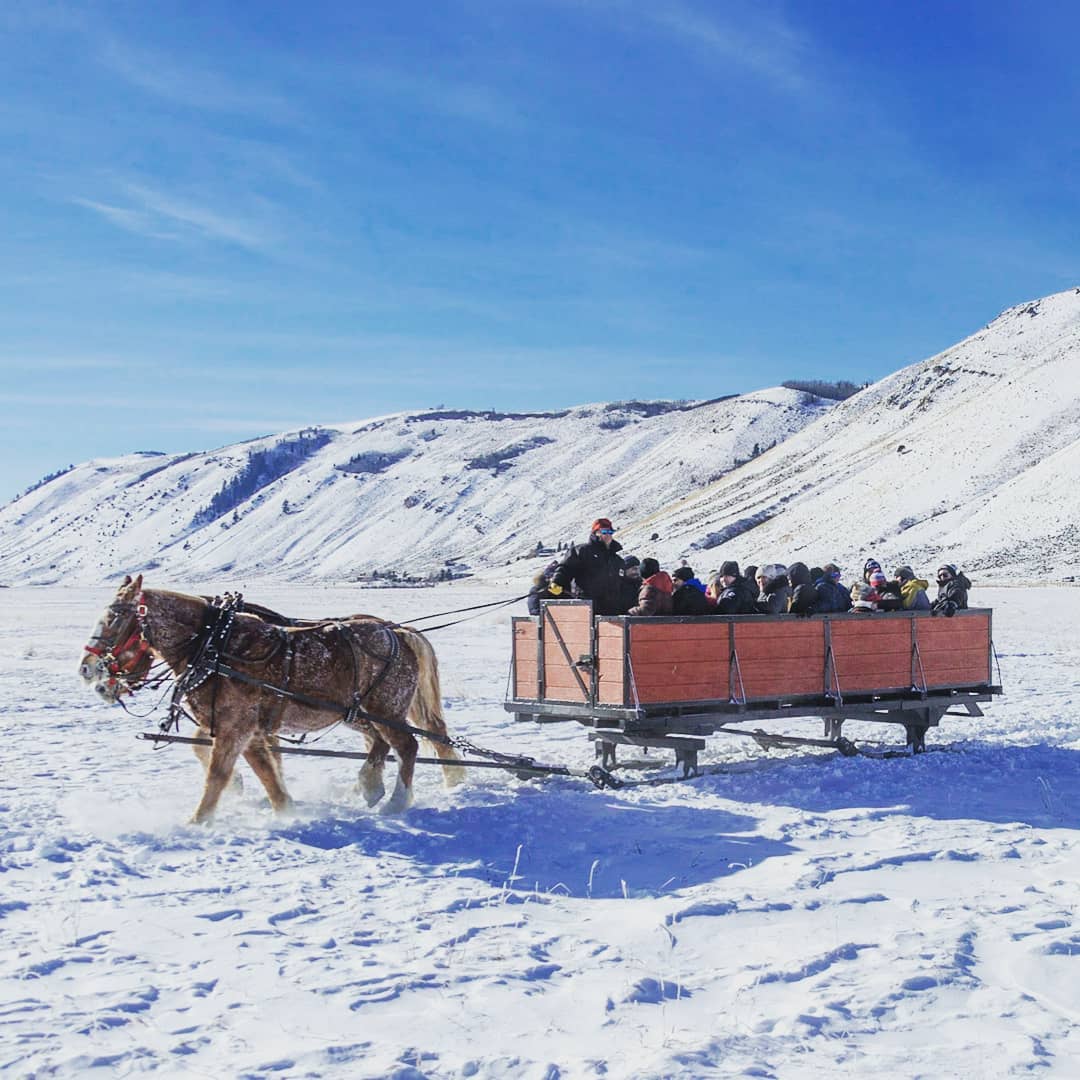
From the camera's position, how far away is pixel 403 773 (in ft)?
32.8

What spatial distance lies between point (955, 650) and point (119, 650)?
30.2 feet

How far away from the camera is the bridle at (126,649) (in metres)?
8.95

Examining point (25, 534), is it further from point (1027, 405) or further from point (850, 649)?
point (850, 649)

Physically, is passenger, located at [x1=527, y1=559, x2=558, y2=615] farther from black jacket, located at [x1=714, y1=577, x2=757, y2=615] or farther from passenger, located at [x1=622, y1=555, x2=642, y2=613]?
black jacket, located at [x1=714, y1=577, x2=757, y2=615]

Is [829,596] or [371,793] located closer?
[371,793]

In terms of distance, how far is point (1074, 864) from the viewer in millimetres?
7965

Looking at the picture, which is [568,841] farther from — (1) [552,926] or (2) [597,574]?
(2) [597,574]

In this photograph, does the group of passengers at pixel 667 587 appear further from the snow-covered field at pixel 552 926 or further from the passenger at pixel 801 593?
the snow-covered field at pixel 552 926

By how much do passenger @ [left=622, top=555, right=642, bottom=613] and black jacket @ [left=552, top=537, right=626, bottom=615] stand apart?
0.14 feet

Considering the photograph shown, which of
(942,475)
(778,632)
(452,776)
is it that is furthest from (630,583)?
(942,475)

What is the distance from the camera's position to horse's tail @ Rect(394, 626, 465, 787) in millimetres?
10648

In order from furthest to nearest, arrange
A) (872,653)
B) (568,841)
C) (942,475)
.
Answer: (942,475), (872,653), (568,841)

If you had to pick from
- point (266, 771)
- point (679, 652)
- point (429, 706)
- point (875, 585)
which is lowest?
point (266, 771)

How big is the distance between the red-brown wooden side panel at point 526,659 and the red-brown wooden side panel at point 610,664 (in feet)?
2.99
